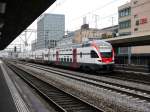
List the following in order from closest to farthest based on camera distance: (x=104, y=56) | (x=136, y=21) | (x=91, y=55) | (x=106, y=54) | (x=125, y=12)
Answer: (x=104, y=56) → (x=106, y=54) → (x=91, y=55) → (x=136, y=21) → (x=125, y=12)

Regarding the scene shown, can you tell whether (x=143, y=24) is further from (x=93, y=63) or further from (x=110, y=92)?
(x=110, y=92)

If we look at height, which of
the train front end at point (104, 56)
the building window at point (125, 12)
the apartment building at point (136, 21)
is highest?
the building window at point (125, 12)

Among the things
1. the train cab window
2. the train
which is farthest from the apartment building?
the train cab window

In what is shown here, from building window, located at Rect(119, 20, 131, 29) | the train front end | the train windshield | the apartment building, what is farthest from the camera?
building window, located at Rect(119, 20, 131, 29)

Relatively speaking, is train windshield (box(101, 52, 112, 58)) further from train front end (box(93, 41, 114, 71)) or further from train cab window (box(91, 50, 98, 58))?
train cab window (box(91, 50, 98, 58))

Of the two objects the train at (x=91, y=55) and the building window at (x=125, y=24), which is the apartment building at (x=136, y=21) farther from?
the train at (x=91, y=55)

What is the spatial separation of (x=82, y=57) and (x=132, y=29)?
164ft

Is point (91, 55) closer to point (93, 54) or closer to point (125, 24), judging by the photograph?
point (93, 54)

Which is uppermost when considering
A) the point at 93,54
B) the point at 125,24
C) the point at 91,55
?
the point at 125,24

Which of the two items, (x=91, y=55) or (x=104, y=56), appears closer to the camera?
(x=104, y=56)

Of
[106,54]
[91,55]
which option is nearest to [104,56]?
[106,54]

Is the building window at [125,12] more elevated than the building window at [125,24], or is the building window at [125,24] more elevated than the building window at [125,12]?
the building window at [125,12]

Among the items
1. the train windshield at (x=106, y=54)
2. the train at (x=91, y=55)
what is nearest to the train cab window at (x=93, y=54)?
the train at (x=91, y=55)

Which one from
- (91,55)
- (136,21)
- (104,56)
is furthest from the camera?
(136,21)
